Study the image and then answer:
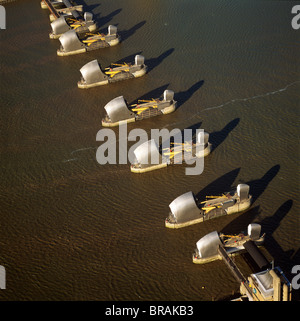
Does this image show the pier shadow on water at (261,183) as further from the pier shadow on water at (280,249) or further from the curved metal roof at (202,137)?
the curved metal roof at (202,137)

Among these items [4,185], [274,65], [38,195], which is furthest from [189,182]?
[274,65]

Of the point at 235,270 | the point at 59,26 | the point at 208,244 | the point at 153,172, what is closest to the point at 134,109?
the point at 153,172

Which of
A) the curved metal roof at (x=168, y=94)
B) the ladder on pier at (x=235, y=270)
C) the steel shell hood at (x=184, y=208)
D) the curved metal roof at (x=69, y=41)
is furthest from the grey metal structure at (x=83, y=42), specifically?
the ladder on pier at (x=235, y=270)

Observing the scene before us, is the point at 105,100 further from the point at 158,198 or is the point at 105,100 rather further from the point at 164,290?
the point at 164,290

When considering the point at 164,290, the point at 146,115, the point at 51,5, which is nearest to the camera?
the point at 164,290

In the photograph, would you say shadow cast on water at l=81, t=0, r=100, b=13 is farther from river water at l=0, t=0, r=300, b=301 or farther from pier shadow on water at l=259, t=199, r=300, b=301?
Result: pier shadow on water at l=259, t=199, r=300, b=301

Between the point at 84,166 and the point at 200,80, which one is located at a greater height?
the point at 200,80
